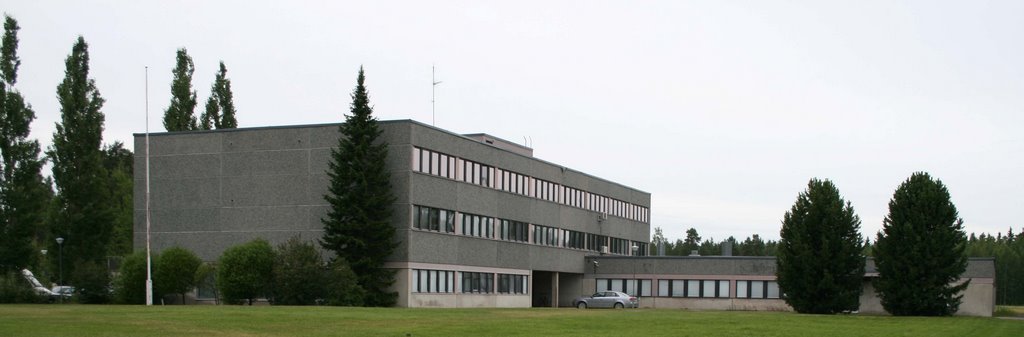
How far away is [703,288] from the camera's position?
89.7m

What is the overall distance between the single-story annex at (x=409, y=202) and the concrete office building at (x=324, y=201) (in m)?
0.06

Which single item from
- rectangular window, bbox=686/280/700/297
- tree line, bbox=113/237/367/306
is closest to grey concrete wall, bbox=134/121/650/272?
tree line, bbox=113/237/367/306

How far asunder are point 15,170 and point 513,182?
3189cm

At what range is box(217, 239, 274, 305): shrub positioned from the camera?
63.2m

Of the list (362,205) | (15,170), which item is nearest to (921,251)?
(362,205)

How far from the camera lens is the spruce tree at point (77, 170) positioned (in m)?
77.9

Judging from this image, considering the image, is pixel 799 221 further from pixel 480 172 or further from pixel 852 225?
pixel 480 172

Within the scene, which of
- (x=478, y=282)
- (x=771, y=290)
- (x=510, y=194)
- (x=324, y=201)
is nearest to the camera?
(x=324, y=201)

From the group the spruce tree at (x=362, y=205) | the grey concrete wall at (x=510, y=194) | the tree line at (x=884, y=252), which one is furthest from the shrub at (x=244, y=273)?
the tree line at (x=884, y=252)

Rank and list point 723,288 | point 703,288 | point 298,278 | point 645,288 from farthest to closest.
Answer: point 645,288
point 703,288
point 723,288
point 298,278

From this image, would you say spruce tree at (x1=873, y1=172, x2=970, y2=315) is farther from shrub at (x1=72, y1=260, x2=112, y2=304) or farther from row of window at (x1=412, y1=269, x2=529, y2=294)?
shrub at (x1=72, y1=260, x2=112, y2=304)

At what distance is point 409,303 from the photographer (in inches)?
2665

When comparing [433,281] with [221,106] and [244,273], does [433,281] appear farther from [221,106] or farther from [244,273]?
[221,106]

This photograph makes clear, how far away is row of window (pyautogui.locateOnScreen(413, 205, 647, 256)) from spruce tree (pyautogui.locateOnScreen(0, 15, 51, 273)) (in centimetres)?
2572
